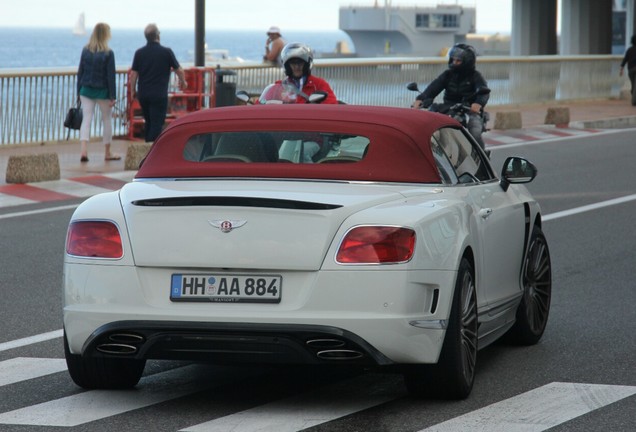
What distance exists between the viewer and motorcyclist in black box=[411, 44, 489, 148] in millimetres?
16297

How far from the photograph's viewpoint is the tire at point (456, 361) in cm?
636

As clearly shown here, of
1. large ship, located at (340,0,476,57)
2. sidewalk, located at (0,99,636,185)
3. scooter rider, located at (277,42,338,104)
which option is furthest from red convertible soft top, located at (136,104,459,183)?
large ship, located at (340,0,476,57)

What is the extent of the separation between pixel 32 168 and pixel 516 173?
1003 cm

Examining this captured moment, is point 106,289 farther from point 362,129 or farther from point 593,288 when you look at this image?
point 593,288

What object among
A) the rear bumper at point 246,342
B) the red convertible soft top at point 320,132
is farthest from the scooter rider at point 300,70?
the rear bumper at point 246,342

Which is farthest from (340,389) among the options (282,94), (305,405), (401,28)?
(401,28)

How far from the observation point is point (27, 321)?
8773mm

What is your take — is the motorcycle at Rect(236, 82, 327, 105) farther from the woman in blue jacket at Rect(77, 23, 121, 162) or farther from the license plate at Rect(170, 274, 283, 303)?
the woman in blue jacket at Rect(77, 23, 121, 162)

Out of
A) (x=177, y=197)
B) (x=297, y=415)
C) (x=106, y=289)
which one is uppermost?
(x=177, y=197)

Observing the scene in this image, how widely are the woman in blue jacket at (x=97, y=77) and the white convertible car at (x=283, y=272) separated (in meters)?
12.2

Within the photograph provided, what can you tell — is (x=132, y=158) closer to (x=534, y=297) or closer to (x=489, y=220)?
(x=534, y=297)

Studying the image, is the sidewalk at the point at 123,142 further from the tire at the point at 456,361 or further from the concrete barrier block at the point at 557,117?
the tire at the point at 456,361

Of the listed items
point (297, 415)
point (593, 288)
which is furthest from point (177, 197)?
point (593, 288)

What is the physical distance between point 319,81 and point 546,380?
19.7ft
